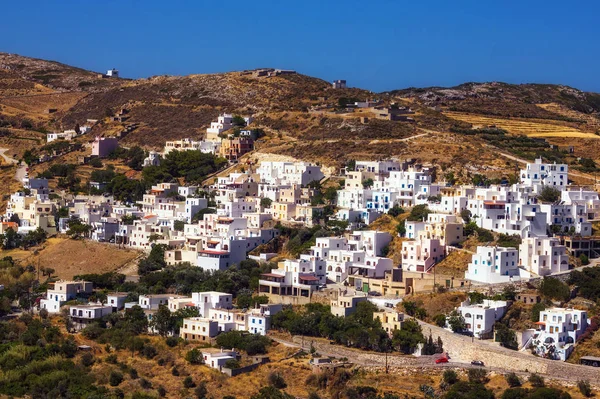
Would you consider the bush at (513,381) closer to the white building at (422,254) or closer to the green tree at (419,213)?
the white building at (422,254)

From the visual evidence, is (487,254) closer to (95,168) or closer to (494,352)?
(494,352)

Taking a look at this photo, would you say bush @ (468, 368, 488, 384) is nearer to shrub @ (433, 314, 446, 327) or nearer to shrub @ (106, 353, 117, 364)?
shrub @ (433, 314, 446, 327)

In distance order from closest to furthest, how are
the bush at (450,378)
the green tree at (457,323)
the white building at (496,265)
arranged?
the bush at (450,378), the green tree at (457,323), the white building at (496,265)

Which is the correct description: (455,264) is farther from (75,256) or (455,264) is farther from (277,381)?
(75,256)

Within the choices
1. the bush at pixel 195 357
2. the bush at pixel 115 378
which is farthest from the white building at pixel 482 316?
the bush at pixel 115 378

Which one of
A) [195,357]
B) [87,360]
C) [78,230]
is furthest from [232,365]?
[78,230]

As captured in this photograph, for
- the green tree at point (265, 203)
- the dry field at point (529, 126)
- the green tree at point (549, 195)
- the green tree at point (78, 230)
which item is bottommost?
the green tree at point (78, 230)
